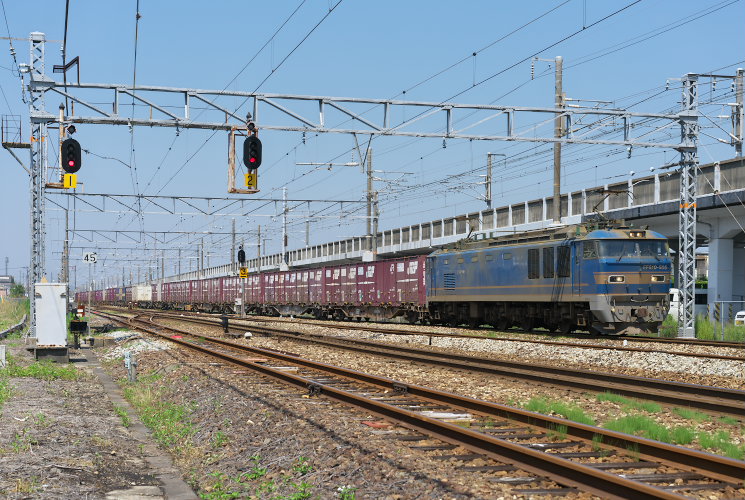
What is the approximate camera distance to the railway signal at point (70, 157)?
67.4ft

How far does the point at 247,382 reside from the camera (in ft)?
47.4

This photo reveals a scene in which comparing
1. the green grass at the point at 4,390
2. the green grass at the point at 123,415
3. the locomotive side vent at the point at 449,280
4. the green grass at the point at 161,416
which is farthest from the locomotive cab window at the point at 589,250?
the green grass at the point at 4,390

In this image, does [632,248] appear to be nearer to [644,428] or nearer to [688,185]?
[688,185]

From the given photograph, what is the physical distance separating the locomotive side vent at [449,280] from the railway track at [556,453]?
19.5 m

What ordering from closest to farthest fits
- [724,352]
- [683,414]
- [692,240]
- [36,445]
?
[36,445], [683,414], [724,352], [692,240]

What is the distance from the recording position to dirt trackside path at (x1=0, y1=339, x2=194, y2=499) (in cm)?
717

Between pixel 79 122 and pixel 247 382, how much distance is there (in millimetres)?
11314

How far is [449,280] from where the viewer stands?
31.7 metres

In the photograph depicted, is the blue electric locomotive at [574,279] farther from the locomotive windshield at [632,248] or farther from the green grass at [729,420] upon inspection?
the green grass at [729,420]

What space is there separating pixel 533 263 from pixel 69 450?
19.0 metres

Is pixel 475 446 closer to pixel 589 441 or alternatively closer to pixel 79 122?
pixel 589 441

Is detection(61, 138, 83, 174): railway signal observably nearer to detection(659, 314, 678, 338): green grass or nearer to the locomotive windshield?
the locomotive windshield

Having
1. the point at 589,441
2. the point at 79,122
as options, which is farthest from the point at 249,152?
the point at 589,441

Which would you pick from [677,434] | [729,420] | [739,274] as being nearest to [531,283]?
[739,274]
